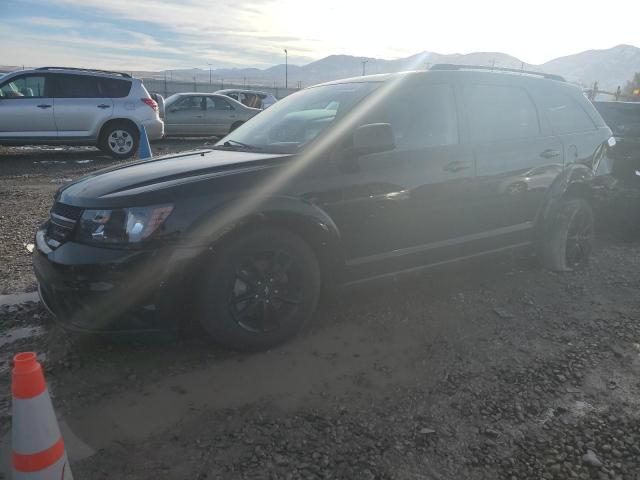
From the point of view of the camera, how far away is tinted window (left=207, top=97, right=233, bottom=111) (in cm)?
1456

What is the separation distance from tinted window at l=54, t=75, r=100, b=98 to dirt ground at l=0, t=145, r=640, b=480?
7441 mm

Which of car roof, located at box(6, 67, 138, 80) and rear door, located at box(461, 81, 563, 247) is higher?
car roof, located at box(6, 67, 138, 80)

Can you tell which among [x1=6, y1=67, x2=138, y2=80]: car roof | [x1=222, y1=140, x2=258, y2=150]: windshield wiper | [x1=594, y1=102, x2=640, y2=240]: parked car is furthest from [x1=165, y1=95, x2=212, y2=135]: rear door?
[x1=222, y1=140, x2=258, y2=150]: windshield wiper

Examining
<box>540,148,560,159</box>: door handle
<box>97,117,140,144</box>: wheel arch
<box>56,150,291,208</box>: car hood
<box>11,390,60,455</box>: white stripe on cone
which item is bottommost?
<box>11,390,60,455</box>: white stripe on cone

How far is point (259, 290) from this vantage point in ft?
9.78

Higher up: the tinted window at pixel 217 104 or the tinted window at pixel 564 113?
the tinted window at pixel 217 104

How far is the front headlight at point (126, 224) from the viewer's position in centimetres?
266

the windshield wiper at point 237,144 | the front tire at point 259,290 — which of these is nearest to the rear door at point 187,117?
the windshield wiper at point 237,144

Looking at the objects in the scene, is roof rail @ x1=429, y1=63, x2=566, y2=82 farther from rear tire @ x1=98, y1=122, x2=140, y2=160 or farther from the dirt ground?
rear tire @ x1=98, y1=122, x2=140, y2=160

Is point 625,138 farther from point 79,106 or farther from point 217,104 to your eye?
point 217,104

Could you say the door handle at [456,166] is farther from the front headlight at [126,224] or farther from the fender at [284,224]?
the front headlight at [126,224]

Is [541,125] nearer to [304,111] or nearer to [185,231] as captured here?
[304,111]

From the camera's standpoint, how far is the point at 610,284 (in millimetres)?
4500

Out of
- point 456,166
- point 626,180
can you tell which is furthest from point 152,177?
point 626,180
